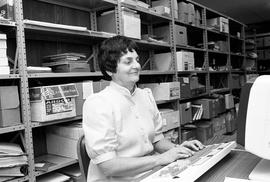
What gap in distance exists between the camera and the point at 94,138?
1154 mm

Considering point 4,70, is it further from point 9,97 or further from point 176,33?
point 176,33

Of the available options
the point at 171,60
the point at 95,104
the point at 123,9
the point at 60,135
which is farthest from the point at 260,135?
the point at 171,60

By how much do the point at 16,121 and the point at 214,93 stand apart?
3122mm

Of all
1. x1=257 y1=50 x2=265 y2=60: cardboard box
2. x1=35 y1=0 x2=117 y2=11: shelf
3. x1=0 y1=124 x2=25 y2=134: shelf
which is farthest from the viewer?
x1=257 y1=50 x2=265 y2=60: cardboard box

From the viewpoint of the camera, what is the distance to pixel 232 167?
1.05 metres

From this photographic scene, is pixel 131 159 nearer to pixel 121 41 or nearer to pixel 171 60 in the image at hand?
pixel 121 41

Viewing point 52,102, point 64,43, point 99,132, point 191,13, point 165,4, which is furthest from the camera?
point 191,13

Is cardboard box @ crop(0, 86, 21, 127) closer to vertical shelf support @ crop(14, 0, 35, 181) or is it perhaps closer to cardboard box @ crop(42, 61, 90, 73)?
vertical shelf support @ crop(14, 0, 35, 181)

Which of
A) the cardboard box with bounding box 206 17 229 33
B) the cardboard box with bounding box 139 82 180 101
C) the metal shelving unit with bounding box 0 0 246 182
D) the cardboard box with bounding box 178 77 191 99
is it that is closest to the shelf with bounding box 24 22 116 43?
the metal shelving unit with bounding box 0 0 246 182

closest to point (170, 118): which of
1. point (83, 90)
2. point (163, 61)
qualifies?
point (163, 61)

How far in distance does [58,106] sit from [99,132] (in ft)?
2.54

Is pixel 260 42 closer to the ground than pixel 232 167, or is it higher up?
higher up

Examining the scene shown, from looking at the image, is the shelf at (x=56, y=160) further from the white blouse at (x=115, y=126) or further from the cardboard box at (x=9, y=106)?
the white blouse at (x=115, y=126)

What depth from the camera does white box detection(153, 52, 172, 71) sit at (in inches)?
126
